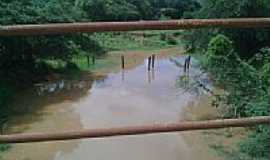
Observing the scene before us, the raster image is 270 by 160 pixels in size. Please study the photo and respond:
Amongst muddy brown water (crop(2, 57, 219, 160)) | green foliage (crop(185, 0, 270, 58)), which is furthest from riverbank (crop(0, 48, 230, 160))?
green foliage (crop(185, 0, 270, 58))

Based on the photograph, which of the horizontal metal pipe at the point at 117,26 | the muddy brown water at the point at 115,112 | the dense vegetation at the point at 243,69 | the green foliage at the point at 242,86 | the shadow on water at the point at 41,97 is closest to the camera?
the horizontal metal pipe at the point at 117,26

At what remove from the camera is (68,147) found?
8.10 meters

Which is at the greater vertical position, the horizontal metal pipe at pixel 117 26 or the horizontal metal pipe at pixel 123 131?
the horizontal metal pipe at pixel 117 26

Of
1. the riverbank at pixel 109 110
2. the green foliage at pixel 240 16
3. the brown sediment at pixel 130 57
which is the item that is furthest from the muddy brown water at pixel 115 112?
the green foliage at pixel 240 16

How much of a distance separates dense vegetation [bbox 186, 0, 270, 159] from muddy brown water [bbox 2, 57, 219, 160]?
A: 926 millimetres

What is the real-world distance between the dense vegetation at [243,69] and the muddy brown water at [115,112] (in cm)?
93

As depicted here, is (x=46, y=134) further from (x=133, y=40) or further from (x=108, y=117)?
(x=133, y=40)

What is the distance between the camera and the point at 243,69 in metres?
7.96

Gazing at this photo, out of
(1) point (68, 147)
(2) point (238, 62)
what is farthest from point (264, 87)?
(1) point (68, 147)

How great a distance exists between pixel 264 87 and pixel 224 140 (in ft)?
4.31

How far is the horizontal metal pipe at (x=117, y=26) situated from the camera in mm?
1053

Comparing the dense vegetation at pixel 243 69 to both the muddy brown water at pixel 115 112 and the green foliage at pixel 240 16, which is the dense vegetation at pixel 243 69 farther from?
the muddy brown water at pixel 115 112

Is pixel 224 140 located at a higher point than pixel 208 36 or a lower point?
lower

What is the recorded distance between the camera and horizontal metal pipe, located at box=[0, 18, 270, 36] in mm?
1053
